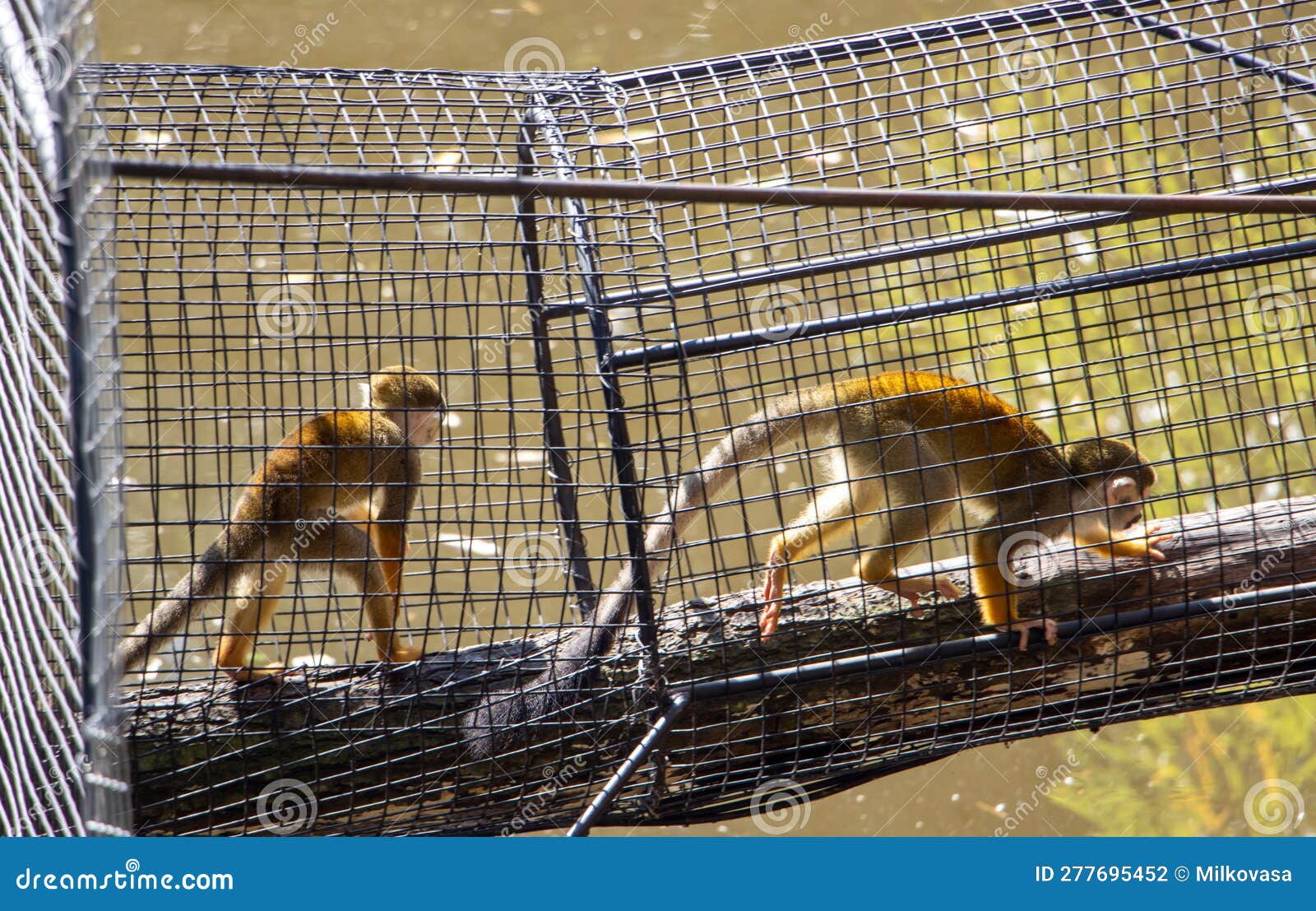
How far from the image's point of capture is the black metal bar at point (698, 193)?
185cm

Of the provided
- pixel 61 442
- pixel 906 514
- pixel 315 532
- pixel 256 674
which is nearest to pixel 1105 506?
pixel 906 514

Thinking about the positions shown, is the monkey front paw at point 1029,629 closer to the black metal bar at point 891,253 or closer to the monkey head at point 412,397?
the black metal bar at point 891,253

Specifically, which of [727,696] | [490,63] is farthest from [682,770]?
[490,63]

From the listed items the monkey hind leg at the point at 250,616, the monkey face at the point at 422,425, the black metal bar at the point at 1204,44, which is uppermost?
the black metal bar at the point at 1204,44

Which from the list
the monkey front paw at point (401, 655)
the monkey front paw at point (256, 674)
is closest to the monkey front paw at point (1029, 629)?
the monkey front paw at point (401, 655)

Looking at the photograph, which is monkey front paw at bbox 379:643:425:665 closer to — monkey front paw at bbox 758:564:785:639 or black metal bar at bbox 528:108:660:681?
black metal bar at bbox 528:108:660:681

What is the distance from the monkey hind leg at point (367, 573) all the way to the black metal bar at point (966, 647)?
0.77 meters

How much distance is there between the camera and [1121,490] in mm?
2805

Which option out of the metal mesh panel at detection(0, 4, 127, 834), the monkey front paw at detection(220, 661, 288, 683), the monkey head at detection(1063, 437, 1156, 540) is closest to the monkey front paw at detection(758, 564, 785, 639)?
the monkey head at detection(1063, 437, 1156, 540)

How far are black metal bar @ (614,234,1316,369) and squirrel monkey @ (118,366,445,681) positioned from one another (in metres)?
0.63

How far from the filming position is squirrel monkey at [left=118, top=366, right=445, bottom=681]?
99.0 inches

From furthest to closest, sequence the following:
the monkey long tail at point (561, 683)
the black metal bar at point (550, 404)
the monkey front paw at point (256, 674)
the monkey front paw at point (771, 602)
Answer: the black metal bar at point (550, 404), the monkey front paw at point (771, 602), the monkey front paw at point (256, 674), the monkey long tail at point (561, 683)

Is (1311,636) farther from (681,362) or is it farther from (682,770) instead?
(681,362)

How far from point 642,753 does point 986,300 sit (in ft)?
4.38
